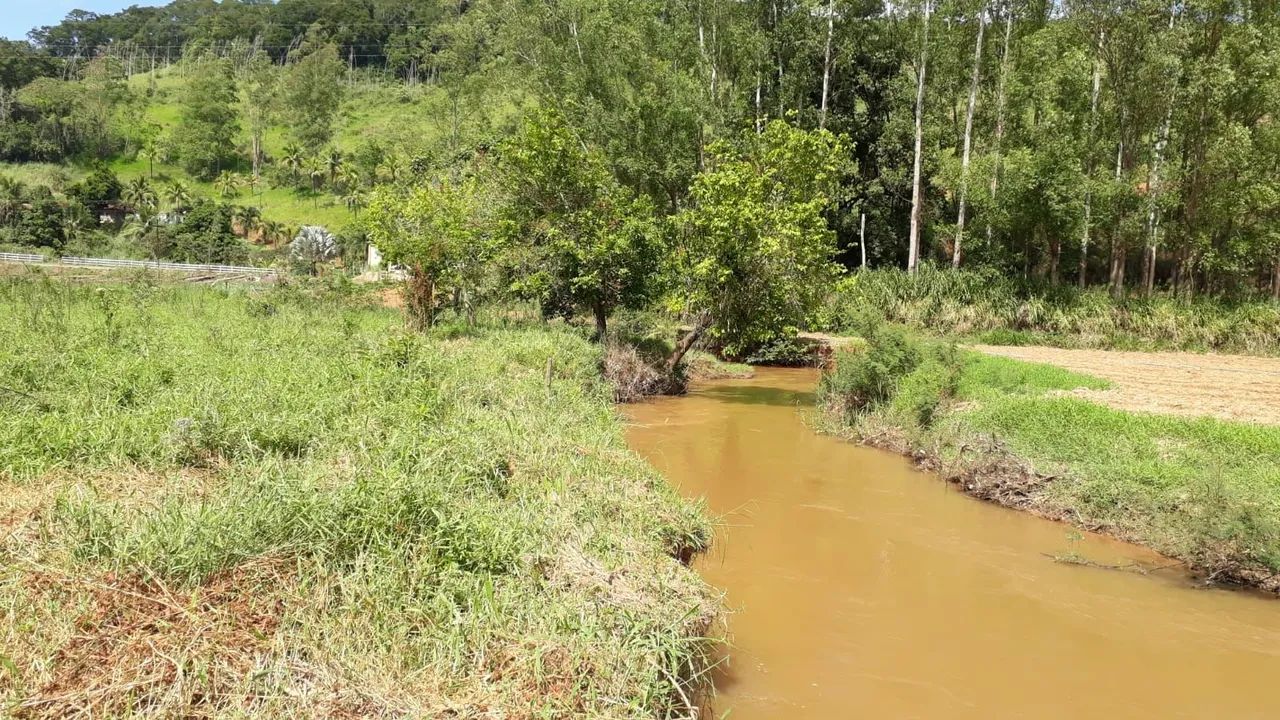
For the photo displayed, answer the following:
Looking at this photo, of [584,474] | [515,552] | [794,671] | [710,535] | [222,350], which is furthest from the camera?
[222,350]

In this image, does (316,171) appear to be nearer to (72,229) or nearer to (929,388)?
(72,229)

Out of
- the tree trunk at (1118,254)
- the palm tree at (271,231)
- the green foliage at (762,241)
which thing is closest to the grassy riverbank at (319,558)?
the green foliage at (762,241)

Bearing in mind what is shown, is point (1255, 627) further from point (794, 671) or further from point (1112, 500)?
point (794, 671)

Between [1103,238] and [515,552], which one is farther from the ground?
[1103,238]

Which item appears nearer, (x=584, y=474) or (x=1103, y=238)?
(x=584, y=474)

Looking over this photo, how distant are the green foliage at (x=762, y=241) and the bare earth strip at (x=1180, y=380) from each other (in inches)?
228

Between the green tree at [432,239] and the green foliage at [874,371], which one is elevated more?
the green tree at [432,239]

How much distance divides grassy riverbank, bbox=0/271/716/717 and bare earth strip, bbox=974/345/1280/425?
996 cm

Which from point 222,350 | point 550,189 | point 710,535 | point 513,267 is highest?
point 550,189

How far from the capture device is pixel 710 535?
6.85m

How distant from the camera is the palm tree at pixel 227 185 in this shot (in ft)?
223

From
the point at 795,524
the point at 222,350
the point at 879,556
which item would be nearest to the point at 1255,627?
the point at 879,556

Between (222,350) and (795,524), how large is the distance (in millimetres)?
8232

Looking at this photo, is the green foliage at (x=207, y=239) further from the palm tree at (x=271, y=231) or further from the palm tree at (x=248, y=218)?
the palm tree at (x=271, y=231)
